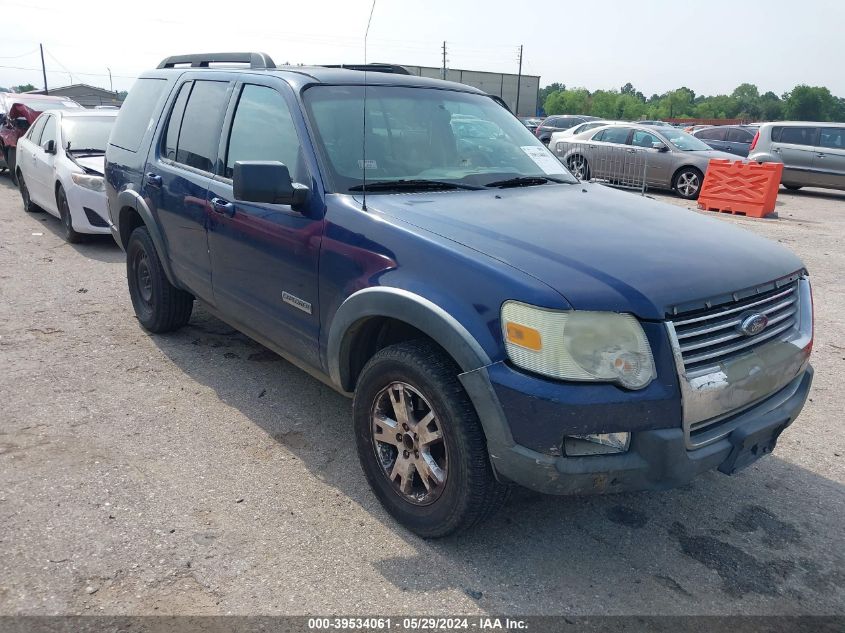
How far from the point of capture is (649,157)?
48.4 ft

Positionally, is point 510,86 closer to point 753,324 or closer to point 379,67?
point 379,67

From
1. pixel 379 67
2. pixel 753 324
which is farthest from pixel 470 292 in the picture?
pixel 379 67

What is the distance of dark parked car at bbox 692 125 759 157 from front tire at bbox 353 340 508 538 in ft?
69.8

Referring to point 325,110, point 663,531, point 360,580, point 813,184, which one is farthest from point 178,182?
point 813,184

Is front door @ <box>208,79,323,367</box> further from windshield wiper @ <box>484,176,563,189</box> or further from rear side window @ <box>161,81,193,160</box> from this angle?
windshield wiper @ <box>484,176,563,189</box>

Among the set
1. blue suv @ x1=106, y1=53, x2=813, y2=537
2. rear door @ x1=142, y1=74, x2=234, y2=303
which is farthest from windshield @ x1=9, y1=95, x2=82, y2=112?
blue suv @ x1=106, y1=53, x2=813, y2=537

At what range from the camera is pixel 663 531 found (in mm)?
3131

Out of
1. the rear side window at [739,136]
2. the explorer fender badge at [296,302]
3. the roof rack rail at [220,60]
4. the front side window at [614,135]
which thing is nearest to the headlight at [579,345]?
the explorer fender badge at [296,302]

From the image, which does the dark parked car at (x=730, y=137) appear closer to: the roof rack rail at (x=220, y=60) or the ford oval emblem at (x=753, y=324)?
the roof rack rail at (x=220, y=60)

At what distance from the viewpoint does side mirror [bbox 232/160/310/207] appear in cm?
307

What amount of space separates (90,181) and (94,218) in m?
0.44

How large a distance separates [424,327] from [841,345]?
4.40 metres

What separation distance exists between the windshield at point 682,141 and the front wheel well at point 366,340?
13.2 metres

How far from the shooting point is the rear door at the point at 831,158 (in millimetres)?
15180
